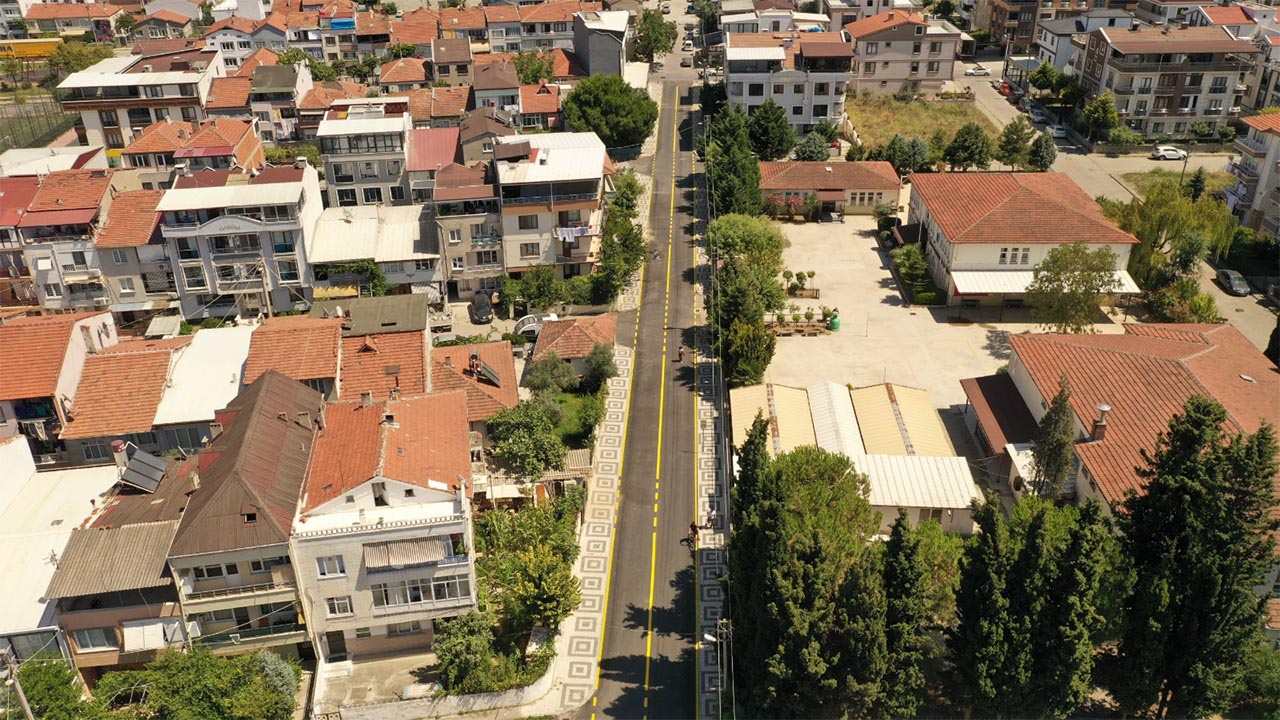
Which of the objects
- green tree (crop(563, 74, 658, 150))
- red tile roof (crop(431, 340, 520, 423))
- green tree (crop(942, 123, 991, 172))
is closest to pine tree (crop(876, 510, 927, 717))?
red tile roof (crop(431, 340, 520, 423))

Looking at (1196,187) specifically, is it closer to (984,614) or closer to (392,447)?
(984,614)

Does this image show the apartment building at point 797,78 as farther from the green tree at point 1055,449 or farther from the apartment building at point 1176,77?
the green tree at point 1055,449

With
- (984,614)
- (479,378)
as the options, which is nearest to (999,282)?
(479,378)

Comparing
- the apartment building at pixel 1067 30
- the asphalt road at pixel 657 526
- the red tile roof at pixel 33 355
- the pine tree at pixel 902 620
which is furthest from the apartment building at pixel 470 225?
the apartment building at pixel 1067 30

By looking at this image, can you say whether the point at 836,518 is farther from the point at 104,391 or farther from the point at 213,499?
the point at 104,391

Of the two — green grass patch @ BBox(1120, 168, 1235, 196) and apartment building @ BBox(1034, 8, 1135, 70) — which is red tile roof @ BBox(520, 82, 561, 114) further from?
apartment building @ BBox(1034, 8, 1135, 70)

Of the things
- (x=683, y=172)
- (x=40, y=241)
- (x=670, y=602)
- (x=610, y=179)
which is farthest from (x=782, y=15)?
(x=670, y=602)
